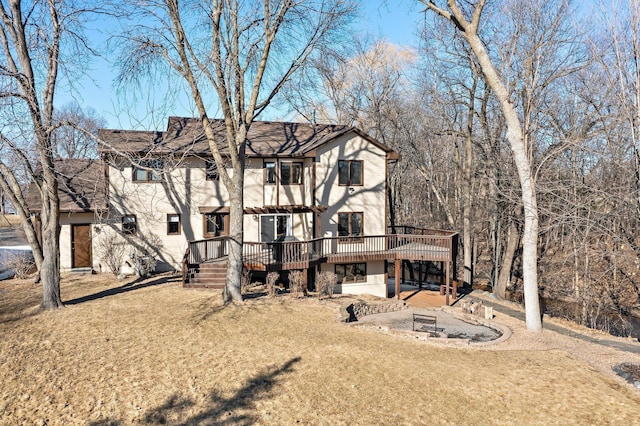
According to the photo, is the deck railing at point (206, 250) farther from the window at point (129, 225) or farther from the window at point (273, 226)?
the window at point (129, 225)

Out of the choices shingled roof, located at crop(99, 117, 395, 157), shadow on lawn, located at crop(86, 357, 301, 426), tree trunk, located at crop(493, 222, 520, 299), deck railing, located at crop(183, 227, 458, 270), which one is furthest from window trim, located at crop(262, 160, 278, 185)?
tree trunk, located at crop(493, 222, 520, 299)

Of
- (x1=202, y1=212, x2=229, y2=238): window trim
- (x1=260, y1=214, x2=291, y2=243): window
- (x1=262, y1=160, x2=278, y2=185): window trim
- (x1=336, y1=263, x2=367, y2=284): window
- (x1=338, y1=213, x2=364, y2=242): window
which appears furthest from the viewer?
(x1=338, y1=213, x2=364, y2=242): window

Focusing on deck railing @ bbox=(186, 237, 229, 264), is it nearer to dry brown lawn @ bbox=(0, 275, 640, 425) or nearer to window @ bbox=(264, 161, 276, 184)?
window @ bbox=(264, 161, 276, 184)

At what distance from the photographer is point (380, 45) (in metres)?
29.7

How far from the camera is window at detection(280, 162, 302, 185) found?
19052 mm

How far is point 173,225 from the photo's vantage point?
715 inches

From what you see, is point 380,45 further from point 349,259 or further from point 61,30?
point 61,30

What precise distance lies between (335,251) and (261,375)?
36.3 ft

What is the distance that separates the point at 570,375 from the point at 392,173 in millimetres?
22023

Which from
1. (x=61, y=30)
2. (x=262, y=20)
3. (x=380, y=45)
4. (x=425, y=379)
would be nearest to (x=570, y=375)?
(x=425, y=379)

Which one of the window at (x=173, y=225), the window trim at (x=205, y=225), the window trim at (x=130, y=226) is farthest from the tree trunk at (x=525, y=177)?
the window trim at (x=130, y=226)

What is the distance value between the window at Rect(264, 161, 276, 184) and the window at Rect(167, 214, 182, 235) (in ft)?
15.4

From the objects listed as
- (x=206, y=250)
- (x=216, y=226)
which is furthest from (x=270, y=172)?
(x=206, y=250)

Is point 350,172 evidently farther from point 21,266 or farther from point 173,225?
point 21,266
